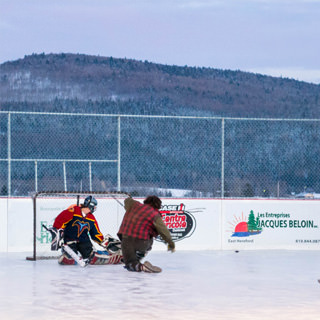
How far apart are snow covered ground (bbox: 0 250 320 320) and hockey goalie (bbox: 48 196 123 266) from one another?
28cm

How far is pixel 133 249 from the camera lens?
13992 millimetres

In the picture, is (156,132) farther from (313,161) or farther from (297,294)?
(297,294)

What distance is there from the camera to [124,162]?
3962cm

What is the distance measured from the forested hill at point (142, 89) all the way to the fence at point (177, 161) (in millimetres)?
35519

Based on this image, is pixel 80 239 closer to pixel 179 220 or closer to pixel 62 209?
pixel 62 209

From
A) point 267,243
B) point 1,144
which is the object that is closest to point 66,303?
point 267,243

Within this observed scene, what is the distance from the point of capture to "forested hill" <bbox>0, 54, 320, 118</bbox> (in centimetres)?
9200

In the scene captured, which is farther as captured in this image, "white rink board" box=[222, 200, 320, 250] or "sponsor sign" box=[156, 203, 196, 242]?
"white rink board" box=[222, 200, 320, 250]

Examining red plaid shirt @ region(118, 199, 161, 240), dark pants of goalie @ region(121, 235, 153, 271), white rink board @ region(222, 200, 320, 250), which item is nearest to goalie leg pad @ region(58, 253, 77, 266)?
dark pants of goalie @ region(121, 235, 153, 271)

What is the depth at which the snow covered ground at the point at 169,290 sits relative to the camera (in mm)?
9609

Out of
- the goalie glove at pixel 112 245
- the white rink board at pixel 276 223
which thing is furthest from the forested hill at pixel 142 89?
the goalie glove at pixel 112 245

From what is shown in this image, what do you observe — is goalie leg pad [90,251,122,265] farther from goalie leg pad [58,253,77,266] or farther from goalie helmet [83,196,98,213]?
goalie helmet [83,196,98,213]

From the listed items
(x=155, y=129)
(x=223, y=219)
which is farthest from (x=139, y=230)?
(x=155, y=129)

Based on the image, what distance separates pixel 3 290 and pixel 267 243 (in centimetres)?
906
